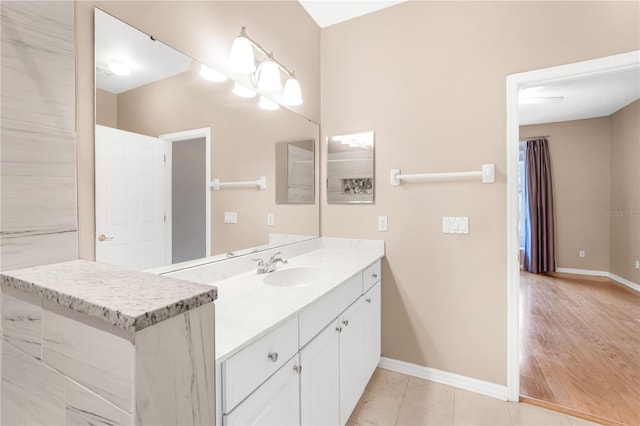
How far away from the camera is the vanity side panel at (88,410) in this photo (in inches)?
19.0

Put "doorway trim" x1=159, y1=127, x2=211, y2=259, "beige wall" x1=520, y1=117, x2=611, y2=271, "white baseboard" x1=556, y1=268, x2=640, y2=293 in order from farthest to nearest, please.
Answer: "beige wall" x1=520, y1=117, x2=611, y2=271 → "white baseboard" x1=556, y1=268, x2=640, y2=293 → "doorway trim" x1=159, y1=127, x2=211, y2=259

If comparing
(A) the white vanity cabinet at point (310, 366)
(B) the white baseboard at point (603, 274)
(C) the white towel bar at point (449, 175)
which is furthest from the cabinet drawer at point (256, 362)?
(B) the white baseboard at point (603, 274)

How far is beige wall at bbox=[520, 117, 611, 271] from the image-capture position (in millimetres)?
4754

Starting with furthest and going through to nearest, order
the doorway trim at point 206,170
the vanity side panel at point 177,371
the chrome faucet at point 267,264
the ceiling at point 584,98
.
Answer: the ceiling at point 584,98
the chrome faucet at point 267,264
the doorway trim at point 206,170
the vanity side panel at point 177,371

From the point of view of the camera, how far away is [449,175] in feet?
6.63

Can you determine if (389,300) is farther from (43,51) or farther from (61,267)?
(43,51)

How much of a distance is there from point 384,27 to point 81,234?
2319 millimetres

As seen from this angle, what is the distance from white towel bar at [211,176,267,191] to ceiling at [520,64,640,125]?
3276 millimetres

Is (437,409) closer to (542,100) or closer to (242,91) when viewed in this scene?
(242,91)

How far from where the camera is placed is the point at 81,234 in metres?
0.98

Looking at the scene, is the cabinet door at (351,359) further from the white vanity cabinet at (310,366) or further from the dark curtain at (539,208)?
the dark curtain at (539,208)

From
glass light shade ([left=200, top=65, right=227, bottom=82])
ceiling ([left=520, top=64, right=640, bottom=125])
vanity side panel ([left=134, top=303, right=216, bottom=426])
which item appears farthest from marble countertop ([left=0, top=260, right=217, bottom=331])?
ceiling ([left=520, top=64, right=640, bottom=125])

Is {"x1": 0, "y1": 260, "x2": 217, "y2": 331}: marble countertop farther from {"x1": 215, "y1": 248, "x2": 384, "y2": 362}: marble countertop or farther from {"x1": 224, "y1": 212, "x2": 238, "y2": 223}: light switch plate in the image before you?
{"x1": 224, "y1": 212, "x2": 238, "y2": 223}: light switch plate

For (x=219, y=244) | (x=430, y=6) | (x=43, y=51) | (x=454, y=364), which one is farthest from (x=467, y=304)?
(x=43, y=51)
